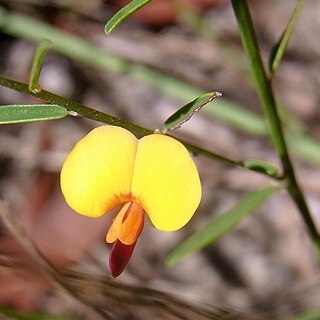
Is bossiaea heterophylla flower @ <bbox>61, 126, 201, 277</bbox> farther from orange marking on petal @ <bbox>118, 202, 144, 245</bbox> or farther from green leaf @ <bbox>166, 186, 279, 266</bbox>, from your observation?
green leaf @ <bbox>166, 186, 279, 266</bbox>

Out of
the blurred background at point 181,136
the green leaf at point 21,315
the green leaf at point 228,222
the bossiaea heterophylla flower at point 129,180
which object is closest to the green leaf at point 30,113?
the bossiaea heterophylla flower at point 129,180

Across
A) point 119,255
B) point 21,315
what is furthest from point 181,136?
point 119,255

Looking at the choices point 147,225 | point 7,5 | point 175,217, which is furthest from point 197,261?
point 175,217

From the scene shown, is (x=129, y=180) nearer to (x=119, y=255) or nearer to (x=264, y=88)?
(x=119, y=255)

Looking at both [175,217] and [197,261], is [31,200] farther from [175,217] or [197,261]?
[175,217]

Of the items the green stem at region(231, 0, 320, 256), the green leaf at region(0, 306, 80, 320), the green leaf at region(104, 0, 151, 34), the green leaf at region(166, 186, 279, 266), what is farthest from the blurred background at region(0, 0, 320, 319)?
the green leaf at region(104, 0, 151, 34)
